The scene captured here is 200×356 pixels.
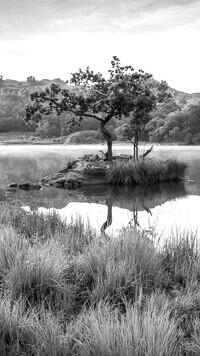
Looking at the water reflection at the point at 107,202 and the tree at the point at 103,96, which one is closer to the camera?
the water reflection at the point at 107,202

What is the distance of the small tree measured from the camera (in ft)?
88.4

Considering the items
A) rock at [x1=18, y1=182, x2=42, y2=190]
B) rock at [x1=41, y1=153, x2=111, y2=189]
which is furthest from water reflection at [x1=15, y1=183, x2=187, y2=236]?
rock at [x1=41, y1=153, x2=111, y2=189]

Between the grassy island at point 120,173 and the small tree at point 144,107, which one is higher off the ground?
the small tree at point 144,107

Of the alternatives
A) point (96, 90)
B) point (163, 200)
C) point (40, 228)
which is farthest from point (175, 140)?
point (40, 228)

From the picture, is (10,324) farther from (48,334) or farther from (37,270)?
(37,270)

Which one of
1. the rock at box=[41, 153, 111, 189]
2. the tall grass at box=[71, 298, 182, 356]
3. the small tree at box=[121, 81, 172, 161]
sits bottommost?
the rock at box=[41, 153, 111, 189]

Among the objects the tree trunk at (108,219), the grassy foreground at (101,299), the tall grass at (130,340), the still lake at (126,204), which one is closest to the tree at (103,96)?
the still lake at (126,204)

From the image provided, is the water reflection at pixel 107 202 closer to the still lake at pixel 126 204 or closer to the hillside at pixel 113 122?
A: the still lake at pixel 126 204

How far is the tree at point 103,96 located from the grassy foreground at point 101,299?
19389 millimetres

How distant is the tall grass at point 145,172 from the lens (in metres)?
24.2

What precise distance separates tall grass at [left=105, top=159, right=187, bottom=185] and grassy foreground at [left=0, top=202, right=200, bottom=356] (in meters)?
15.7

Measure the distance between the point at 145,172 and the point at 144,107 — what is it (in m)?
4.31

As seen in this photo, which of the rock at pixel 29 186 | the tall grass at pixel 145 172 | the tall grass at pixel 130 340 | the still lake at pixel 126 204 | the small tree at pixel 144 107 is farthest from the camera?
the small tree at pixel 144 107

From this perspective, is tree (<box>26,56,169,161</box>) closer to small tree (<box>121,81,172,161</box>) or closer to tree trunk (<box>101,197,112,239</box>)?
small tree (<box>121,81,172,161</box>)
